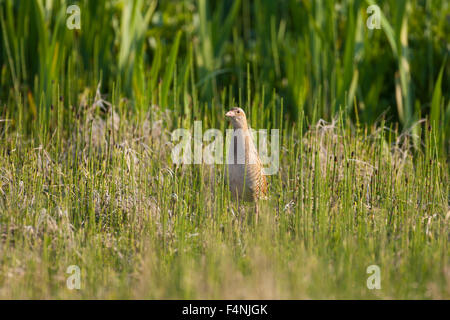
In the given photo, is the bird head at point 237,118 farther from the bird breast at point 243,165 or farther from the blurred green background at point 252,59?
the blurred green background at point 252,59

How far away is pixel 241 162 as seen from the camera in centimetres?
425

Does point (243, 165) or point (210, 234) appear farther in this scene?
point (243, 165)

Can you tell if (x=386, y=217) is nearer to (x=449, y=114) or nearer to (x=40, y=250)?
(x=449, y=114)

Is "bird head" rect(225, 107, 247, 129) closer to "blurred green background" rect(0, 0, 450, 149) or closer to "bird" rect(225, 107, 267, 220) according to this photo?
"bird" rect(225, 107, 267, 220)

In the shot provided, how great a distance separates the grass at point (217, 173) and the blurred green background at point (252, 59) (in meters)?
0.02

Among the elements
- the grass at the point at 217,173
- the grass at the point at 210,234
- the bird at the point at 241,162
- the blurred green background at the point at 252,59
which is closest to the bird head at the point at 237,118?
the bird at the point at 241,162

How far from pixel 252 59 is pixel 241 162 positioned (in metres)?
2.83

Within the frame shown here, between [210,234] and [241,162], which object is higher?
[241,162]

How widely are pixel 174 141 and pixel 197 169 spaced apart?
1.43ft

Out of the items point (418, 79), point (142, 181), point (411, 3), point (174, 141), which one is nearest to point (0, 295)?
point (142, 181)

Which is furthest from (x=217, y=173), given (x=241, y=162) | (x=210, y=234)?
(x=210, y=234)

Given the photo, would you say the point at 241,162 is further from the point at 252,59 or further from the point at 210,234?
the point at 252,59

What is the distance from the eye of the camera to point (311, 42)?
6.07m

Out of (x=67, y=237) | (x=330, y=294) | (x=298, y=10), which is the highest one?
(x=298, y=10)
